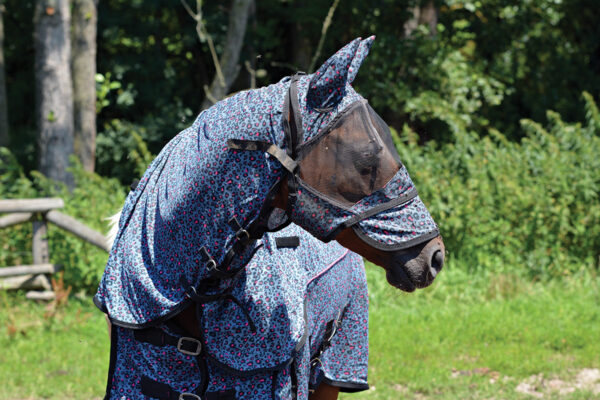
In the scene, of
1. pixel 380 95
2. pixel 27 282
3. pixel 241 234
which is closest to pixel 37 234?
pixel 27 282

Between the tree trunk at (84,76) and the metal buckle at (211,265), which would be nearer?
the metal buckle at (211,265)

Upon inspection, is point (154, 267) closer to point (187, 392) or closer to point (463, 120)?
point (187, 392)

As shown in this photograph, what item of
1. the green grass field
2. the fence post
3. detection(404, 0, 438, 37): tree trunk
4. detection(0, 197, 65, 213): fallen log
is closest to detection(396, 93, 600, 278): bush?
the green grass field

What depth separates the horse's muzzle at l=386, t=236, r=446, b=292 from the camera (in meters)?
1.94

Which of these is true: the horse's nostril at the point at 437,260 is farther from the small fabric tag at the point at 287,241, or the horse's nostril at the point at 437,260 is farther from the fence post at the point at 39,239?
the fence post at the point at 39,239

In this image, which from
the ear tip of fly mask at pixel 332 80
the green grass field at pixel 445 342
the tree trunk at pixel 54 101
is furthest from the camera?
the tree trunk at pixel 54 101

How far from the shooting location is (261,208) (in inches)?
76.5

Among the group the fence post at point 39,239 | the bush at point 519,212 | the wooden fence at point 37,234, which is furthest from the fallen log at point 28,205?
the bush at point 519,212

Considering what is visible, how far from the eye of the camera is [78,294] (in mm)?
6977

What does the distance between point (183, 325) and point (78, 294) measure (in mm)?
5207

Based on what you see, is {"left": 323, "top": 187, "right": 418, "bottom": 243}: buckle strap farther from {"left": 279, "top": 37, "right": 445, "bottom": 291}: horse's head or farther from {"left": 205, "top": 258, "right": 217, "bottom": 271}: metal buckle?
{"left": 205, "top": 258, "right": 217, "bottom": 271}: metal buckle

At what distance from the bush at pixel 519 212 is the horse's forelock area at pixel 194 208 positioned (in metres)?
5.56

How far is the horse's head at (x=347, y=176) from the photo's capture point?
74.2 inches

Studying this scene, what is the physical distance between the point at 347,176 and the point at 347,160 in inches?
1.7
